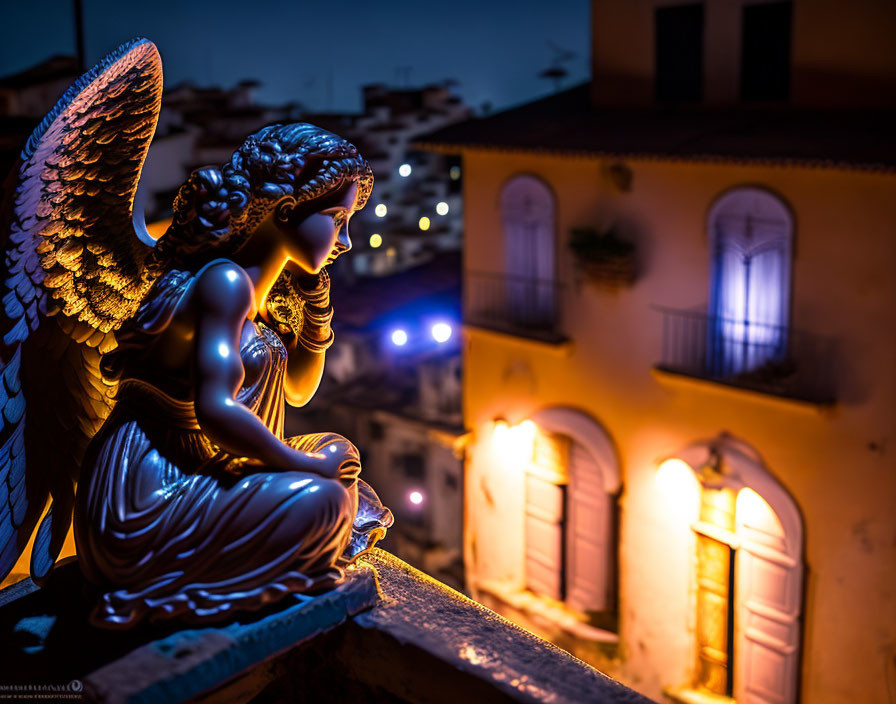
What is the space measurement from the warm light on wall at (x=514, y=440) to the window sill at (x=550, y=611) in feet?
5.51

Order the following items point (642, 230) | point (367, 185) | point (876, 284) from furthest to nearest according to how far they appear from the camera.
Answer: point (642, 230), point (876, 284), point (367, 185)

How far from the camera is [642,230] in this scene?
11.6 meters

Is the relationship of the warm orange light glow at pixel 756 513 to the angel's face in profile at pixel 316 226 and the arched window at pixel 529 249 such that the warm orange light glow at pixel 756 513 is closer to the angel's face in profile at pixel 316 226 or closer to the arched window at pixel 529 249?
the arched window at pixel 529 249

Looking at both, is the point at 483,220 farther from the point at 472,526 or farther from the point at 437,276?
the point at 437,276

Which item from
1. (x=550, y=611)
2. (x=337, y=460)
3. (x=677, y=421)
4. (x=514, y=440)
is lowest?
(x=550, y=611)

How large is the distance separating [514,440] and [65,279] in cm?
996

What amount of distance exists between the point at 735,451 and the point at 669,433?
89 cm

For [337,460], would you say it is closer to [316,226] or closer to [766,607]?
[316,226]

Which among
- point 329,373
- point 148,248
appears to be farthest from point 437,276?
point 148,248

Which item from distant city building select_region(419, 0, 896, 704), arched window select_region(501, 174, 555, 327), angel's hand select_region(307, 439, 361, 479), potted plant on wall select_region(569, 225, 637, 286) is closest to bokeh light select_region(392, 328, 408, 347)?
distant city building select_region(419, 0, 896, 704)

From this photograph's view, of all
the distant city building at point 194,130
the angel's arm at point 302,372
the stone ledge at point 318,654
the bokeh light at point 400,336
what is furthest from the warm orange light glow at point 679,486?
the angel's arm at point 302,372

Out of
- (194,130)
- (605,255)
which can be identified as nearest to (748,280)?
(605,255)

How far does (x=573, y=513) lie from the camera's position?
12.8 metres

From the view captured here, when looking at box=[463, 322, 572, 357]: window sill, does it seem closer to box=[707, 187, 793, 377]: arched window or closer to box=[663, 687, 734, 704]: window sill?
box=[707, 187, 793, 377]: arched window
